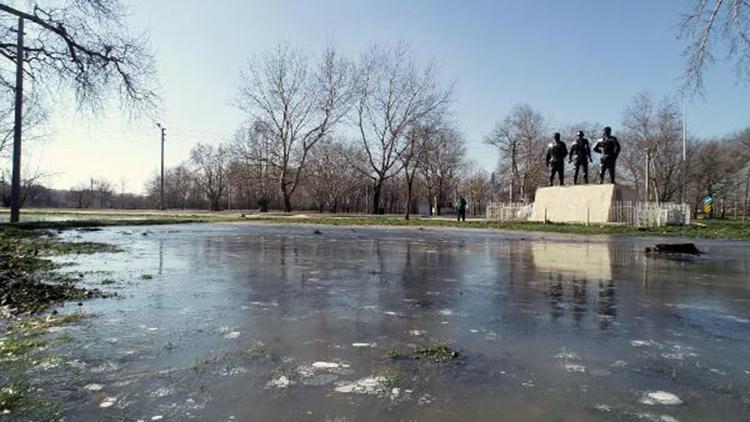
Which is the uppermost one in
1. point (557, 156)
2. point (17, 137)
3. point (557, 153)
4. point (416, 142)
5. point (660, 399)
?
point (416, 142)

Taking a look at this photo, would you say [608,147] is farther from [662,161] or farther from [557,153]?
[662,161]

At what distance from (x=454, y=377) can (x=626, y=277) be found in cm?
742

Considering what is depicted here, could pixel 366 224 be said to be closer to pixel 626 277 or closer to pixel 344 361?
pixel 626 277

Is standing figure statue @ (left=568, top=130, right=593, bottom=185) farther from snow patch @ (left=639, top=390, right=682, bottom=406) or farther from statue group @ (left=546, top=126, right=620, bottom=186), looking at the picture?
snow patch @ (left=639, top=390, right=682, bottom=406)

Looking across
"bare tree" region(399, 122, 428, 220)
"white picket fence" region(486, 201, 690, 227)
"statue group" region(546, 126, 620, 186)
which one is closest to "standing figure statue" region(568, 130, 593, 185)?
"statue group" region(546, 126, 620, 186)

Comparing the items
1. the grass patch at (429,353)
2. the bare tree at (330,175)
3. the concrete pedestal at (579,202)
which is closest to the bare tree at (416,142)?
the concrete pedestal at (579,202)

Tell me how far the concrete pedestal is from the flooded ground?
21.6 meters

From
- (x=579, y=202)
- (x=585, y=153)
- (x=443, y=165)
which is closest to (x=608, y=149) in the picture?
(x=585, y=153)

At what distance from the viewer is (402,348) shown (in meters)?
Result: 4.90

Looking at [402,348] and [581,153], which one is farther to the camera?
[581,153]

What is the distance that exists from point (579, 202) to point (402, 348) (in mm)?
30062

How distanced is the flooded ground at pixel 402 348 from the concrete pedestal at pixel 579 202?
2161cm

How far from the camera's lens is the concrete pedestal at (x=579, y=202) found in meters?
30.0

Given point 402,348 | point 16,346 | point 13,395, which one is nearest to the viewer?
point 13,395
